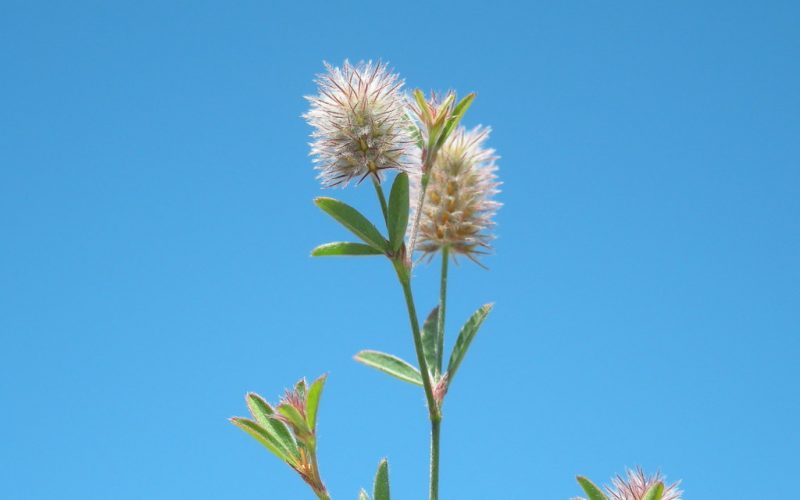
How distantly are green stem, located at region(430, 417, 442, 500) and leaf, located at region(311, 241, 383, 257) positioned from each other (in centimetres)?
54

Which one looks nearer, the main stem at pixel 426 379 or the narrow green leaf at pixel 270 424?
the main stem at pixel 426 379

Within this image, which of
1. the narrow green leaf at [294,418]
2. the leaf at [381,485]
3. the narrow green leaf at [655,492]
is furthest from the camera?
the leaf at [381,485]

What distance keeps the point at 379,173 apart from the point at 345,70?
35 cm

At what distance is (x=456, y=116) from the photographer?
261 cm

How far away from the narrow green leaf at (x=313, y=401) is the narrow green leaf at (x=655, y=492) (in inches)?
38.0

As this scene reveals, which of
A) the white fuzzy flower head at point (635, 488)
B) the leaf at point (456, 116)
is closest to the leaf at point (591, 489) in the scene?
the white fuzzy flower head at point (635, 488)

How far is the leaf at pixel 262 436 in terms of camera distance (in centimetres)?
247

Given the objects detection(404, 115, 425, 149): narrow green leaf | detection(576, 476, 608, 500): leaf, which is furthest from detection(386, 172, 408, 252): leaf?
detection(576, 476, 608, 500): leaf

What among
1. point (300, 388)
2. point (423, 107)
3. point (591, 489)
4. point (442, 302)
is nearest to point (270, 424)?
point (300, 388)

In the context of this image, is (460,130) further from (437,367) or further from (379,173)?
(437,367)

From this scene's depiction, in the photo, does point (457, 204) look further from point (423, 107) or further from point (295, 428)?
point (295, 428)

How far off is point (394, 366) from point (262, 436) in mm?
472

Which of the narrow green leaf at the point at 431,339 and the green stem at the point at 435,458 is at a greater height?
the narrow green leaf at the point at 431,339

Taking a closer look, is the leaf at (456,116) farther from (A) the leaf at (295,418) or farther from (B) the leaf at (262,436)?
(B) the leaf at (262,436)
